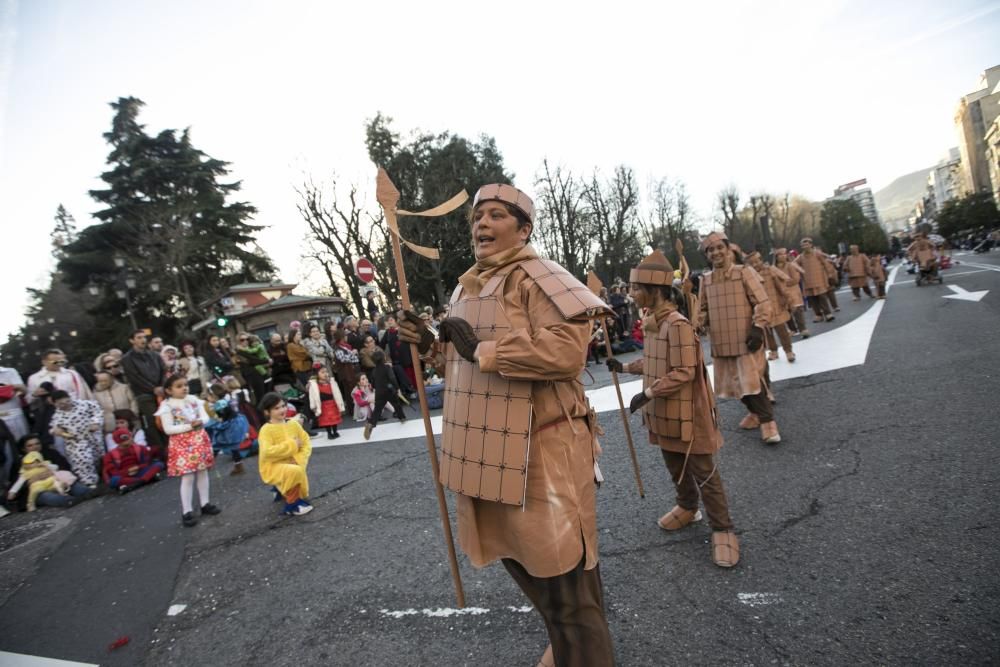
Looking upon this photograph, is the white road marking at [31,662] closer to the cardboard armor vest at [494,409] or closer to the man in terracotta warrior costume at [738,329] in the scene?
the cardboard armor vest at [494,409]

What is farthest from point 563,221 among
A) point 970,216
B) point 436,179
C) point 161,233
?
point 970,216

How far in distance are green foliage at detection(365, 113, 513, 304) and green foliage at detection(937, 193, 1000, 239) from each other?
44101mm

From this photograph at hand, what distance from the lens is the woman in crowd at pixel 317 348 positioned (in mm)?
9506

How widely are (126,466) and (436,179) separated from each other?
22659 millimetres

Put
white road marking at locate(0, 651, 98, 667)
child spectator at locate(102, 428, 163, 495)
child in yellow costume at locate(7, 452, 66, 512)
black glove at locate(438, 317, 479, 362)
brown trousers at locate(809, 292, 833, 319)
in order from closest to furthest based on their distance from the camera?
1. black glove at locate(438, 317, 479, 362)
2. white road marking at locate(0, 651, 98, 667)
3. child in yellow costume at locate(7, 452, 66, 512)
4. child spectator at locate(102, 428, 163, 495)
5. brown trousers at locate(809, 292, 833, 319)

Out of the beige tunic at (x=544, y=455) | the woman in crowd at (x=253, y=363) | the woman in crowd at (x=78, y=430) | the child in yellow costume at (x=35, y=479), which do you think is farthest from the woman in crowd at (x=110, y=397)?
the beige tunic at (x=544, y=455)

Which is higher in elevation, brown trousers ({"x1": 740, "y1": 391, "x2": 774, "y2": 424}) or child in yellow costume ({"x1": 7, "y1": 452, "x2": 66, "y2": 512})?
child in yellow costume ({"x1": 7, "y1": 452, "x2": 66, "y2": 512})

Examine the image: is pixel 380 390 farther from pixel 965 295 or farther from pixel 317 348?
pixel 965 295

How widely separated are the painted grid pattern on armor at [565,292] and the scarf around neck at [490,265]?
0.05 meters

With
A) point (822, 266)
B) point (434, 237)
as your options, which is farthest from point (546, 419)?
point (434, 237)

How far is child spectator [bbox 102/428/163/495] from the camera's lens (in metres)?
6.75

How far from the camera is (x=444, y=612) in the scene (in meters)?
2.82

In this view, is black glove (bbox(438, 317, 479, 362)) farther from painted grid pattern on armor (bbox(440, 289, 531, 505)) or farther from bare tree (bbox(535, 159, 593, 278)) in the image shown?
bare tree (bbox(535, 159, 593, 278))

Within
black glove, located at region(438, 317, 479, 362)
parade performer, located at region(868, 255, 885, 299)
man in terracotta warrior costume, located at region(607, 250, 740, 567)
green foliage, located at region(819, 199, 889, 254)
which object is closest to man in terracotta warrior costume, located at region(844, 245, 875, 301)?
parade performer, located at region(868, 255, 885, 299)
